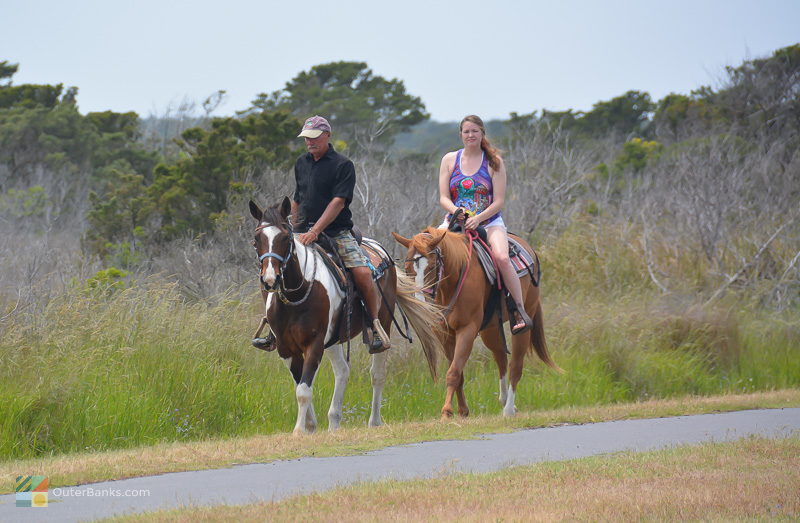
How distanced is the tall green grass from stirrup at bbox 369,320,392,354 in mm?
1805

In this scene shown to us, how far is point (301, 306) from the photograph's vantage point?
1047cm

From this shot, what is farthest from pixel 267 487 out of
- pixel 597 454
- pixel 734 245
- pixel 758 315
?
pixel 734 245

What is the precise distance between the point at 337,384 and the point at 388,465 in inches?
109

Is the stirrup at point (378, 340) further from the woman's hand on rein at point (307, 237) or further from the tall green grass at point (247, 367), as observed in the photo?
the tall green grass at point (247, 367)

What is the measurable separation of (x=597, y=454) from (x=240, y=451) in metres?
2.94

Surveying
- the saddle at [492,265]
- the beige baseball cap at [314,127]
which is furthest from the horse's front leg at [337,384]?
the beige baseball cap at [314,127]

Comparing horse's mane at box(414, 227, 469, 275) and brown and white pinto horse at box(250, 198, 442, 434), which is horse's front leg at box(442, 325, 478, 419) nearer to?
brown and white pinto horse at box(250, 198, 442, 434)

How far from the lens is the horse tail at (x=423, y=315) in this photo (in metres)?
11.7

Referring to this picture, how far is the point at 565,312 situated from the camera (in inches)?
680

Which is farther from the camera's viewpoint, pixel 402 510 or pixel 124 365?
pixel 124 365

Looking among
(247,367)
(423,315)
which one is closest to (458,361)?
(423,315)

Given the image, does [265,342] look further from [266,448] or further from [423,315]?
[423,315]

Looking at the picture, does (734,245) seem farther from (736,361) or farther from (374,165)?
(374,165)

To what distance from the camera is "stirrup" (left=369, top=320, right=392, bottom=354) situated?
11164mm
